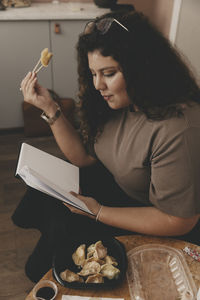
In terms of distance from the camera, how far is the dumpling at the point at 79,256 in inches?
37.3

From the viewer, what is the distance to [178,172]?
0.95m

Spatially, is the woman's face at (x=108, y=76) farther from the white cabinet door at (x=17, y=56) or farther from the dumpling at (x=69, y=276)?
the white cabinet door at (x=17, y=56)

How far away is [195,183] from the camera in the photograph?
95cm

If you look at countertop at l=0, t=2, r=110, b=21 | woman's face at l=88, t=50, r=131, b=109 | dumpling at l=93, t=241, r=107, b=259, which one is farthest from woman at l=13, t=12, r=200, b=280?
countertop at l=0, t=2, r=110, b=21

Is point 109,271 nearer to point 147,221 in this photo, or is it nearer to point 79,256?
point 79,256

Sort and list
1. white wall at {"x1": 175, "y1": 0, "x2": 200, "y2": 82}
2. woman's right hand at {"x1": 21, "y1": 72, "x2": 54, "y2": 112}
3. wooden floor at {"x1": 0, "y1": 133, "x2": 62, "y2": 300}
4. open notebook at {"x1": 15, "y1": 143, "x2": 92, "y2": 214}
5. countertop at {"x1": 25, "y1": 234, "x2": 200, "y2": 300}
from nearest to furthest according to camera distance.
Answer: countertop at {"x1": 25, "y1": 234, "x2": 200, "y2": 300}, open notebook at {"x1": 15, "y1": 143, "x2": 92, "y2": 214}, woman's right hand at {"x1": 21, "y1": 72, "x2": 54, "y2": 112}, wooden floor at {"x1": 0, "y1": 133, "x2": 62, "y2": 300}, white wall at {"x1": 175, "y1": 0, "x2": 200, "y2": 82}

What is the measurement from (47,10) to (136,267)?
2.11m

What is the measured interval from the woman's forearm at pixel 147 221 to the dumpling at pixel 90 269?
0.20 meters

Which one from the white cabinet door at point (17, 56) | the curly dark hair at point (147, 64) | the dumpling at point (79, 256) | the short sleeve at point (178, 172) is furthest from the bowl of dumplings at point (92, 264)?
the white cabinet door at point (17, 56)

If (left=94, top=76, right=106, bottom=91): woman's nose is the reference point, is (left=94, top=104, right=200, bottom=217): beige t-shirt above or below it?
below

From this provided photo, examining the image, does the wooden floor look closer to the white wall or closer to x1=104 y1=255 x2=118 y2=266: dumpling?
x1=104 y1=255 x2=118 y2=266: dumpling

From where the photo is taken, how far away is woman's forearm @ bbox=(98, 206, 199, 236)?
1.01 m

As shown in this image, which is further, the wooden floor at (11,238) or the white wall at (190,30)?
the white wall at (190,30)

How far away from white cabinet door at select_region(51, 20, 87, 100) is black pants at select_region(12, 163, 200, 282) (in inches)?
53.5
